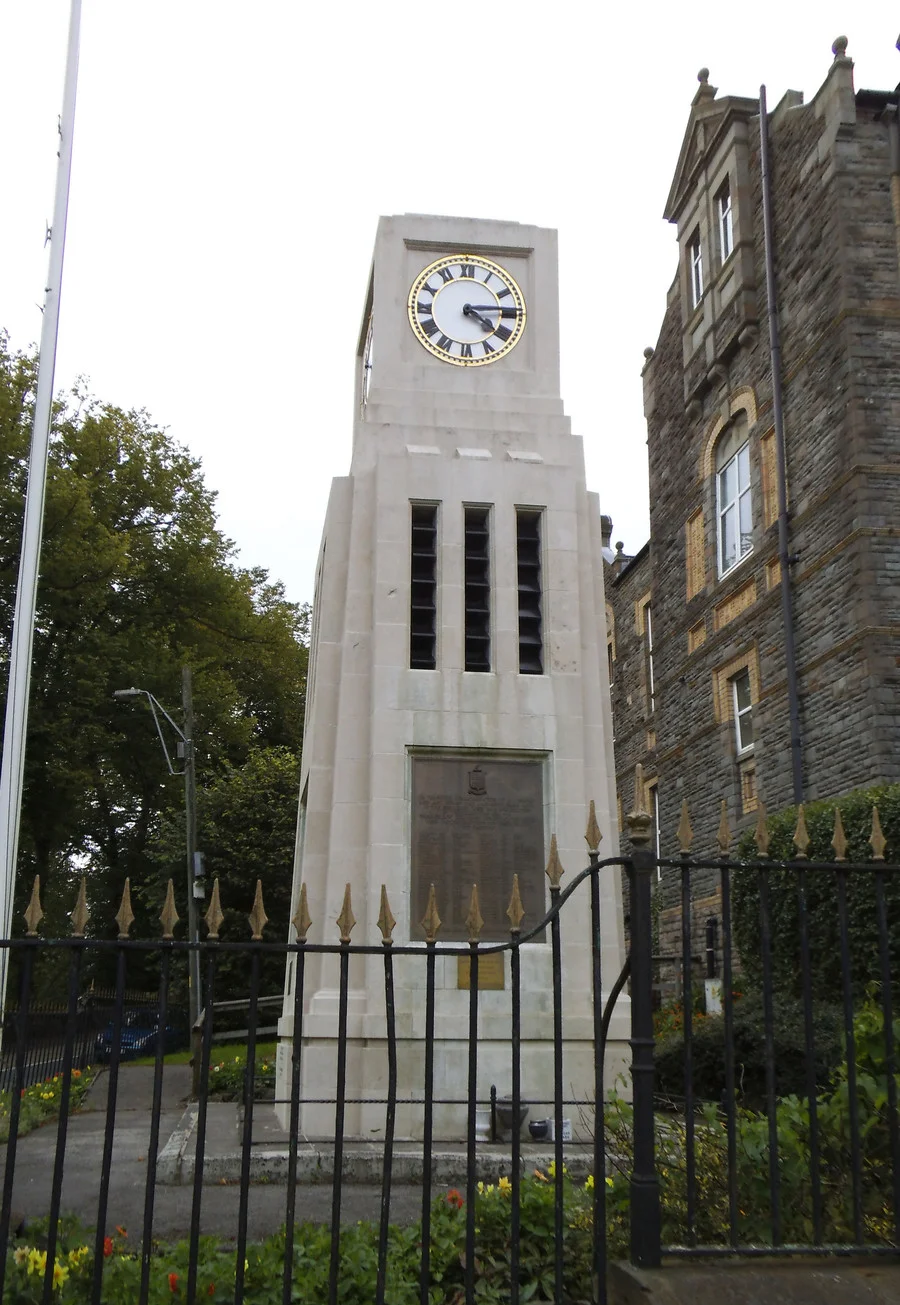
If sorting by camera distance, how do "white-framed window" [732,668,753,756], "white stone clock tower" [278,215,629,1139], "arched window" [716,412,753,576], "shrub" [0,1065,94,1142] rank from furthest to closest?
"arched window" [716,412,753,576] → "white-framed window" [732,668,753,756] → "shrub" [0,1065,94,1142] → "white stone clock tower" [278,215,629,1139]

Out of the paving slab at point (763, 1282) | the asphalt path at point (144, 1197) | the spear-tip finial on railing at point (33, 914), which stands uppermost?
the spear-tip finial on railing at point (33, 914)

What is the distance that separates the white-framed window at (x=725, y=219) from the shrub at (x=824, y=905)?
38.1 ft

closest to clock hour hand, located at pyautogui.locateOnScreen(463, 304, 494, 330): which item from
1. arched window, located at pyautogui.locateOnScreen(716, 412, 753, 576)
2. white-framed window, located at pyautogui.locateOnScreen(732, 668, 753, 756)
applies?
arched window, located at pyautogui.locateOnScreen(716, 412, 753, 576)

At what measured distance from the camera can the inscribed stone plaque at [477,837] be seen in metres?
13.4

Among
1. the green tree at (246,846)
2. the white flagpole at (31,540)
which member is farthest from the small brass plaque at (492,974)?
the green tree at (246,846)

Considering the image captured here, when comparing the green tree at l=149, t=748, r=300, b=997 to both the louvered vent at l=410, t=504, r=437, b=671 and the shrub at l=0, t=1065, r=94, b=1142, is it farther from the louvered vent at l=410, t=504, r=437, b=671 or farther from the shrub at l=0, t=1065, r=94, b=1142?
the louvered vent at l=410, t=504, r=437, b=671

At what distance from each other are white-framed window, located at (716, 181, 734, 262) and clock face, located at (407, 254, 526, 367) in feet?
29.4

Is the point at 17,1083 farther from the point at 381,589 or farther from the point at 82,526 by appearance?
the point at 82,526

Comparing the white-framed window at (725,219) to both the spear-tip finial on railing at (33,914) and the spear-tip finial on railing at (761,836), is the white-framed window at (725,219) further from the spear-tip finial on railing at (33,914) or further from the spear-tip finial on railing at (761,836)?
the spear-tip finial on railing at (33,914)

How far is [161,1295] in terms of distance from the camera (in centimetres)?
532

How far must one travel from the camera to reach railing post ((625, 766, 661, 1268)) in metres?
4.72

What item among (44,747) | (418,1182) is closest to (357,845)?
(418,1182)

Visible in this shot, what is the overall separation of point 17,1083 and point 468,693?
10518 mm

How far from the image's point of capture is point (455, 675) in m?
14.7
